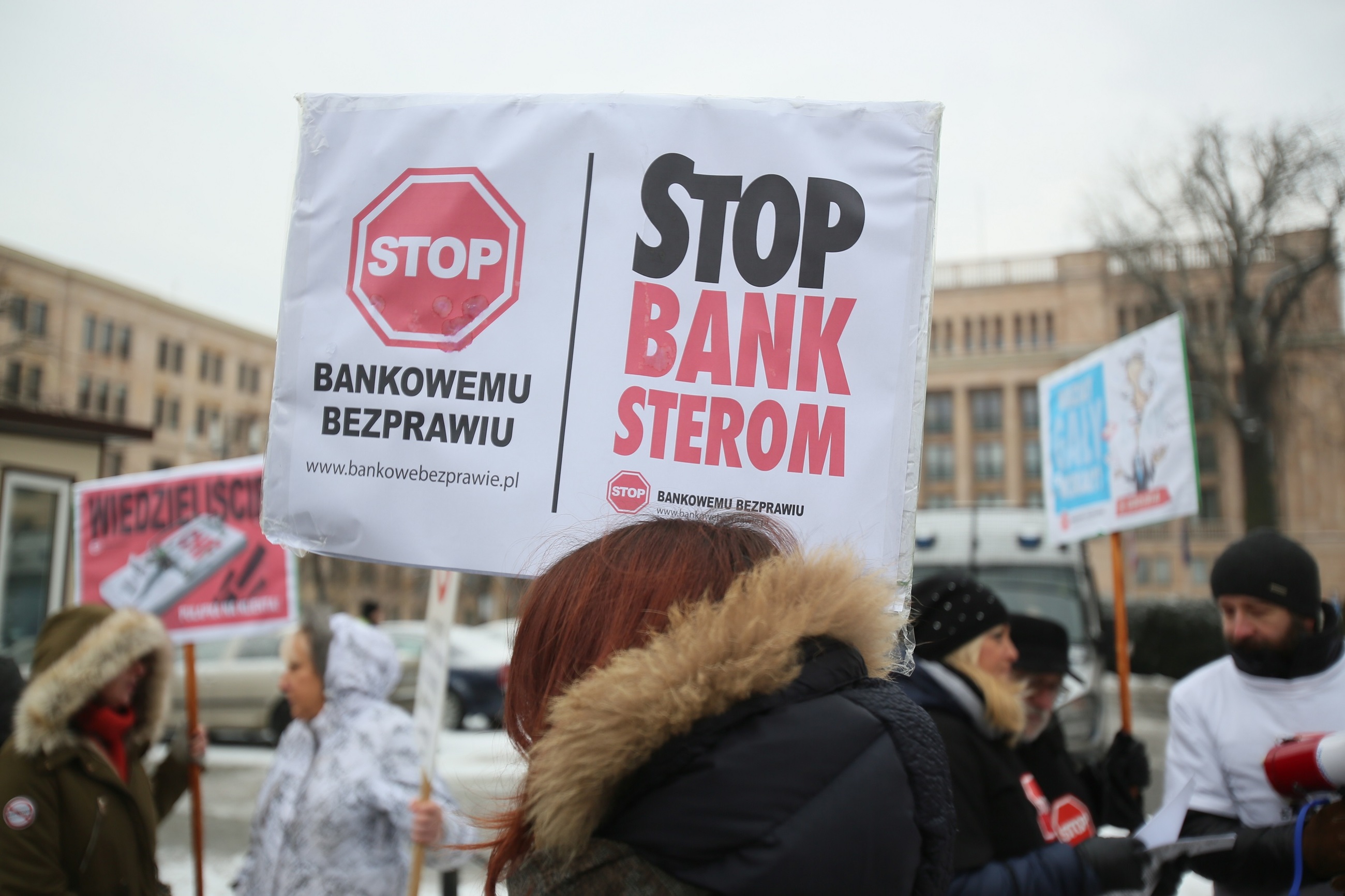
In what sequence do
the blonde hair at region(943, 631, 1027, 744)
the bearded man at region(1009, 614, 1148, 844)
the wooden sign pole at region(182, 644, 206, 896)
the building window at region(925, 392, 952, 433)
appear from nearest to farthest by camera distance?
the blonde hair at region(943, 631, 1027, 744) < the bearded man at region(1009, 614, 1148, 844) < the wooden sign pole at region(182, 644, 206, 896) < the building window at region(925, 392, 952, 433)

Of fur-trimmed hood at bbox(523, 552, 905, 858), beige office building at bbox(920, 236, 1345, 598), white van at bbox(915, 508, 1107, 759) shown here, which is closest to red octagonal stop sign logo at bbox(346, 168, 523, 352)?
fur-trimmed hood at bbox(523, 552, 905, 858)

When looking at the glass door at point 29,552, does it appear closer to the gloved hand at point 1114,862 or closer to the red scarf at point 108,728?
the red scarf at point 108,728

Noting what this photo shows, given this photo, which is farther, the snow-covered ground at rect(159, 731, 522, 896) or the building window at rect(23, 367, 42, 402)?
the building window at rect(23, 367, 42, 402)

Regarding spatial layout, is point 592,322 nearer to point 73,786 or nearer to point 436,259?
point 436,259

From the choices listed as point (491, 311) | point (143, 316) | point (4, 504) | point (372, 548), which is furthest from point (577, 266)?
point (143, 316)

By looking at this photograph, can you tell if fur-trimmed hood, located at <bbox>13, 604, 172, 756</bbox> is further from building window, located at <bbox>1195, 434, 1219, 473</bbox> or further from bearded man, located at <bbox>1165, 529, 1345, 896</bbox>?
building window, located at <bbox>1195, 434, 1219, 473</bbox>

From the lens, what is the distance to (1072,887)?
8.32 feet

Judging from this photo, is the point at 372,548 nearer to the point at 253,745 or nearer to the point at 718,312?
the point at 718,312

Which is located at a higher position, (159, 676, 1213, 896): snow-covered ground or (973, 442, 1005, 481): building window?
(973, 442, 1005, 481): building window

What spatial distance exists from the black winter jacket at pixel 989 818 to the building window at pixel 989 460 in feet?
233

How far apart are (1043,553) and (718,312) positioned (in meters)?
8.10

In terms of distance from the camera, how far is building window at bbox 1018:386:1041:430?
69000mm

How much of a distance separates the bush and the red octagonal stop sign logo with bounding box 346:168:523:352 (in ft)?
66.4

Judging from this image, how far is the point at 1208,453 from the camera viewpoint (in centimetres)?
6178
